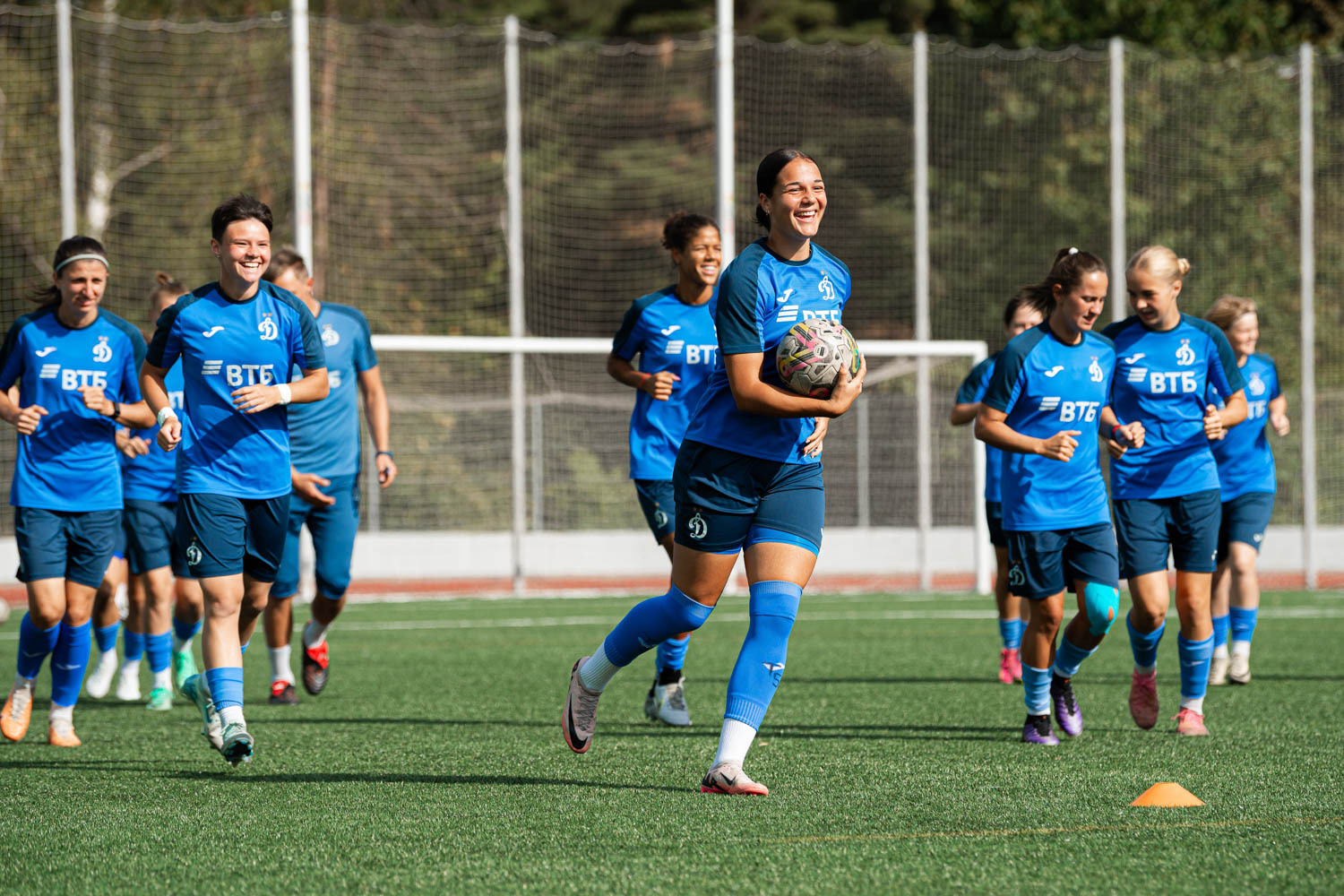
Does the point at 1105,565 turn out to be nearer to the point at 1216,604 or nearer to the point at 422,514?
the point at 1216,604

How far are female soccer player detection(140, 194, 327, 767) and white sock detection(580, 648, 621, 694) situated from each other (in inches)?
47.2

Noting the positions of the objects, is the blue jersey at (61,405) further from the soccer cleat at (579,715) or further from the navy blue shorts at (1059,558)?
the navy blue shorts at (1059,558)

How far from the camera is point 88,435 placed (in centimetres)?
665

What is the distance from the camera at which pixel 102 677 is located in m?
8.53

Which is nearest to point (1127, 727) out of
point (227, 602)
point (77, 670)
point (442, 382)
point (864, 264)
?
point (227, 602)

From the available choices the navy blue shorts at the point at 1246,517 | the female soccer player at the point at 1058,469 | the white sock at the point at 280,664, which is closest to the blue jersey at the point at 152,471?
the white sock at the point at 280,664

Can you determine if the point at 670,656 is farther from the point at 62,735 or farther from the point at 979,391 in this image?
the point at 979,391

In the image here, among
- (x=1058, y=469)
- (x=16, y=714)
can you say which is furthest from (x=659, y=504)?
(x=16, y=714)

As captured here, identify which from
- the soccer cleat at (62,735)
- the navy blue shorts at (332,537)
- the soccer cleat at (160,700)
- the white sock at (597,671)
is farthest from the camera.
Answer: the navy blue shorts at (332,537)

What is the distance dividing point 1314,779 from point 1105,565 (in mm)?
1294

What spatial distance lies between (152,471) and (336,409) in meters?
1.01

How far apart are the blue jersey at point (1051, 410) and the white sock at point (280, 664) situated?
3723 millimetres

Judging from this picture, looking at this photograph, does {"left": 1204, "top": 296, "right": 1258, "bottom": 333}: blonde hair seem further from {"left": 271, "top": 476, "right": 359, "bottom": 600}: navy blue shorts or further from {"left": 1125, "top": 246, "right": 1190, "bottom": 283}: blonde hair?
{"left": 271, "top": 476, "right": 359, "bottom": 600}: navy blue shorts

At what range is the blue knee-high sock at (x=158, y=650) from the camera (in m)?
7.97
